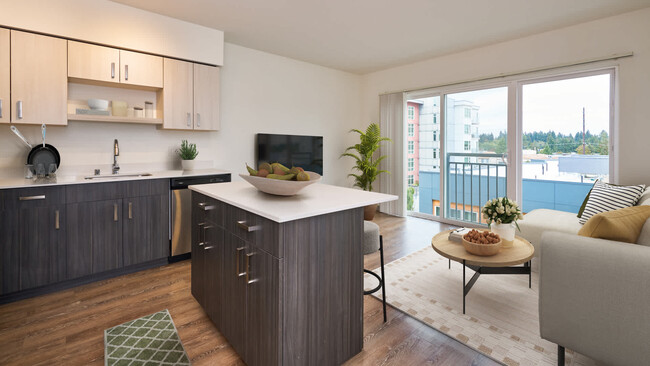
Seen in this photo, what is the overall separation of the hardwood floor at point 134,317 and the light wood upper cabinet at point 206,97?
1.75 m

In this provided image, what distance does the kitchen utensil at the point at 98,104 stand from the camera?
2963 mm

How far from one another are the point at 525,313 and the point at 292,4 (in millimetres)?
3319

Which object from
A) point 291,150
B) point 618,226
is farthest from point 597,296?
point 291,150

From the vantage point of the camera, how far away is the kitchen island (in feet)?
4.38

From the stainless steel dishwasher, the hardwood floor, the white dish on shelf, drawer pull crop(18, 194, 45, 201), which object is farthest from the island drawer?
drawer pull crop(18, 194, 45, 201)

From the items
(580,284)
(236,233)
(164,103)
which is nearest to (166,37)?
(164,103)

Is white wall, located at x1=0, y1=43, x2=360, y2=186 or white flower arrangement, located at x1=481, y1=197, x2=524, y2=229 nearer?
white flower arrangement, located at x1=481, y1=197, x2=524, y2=229

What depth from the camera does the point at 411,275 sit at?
2799 millimetres

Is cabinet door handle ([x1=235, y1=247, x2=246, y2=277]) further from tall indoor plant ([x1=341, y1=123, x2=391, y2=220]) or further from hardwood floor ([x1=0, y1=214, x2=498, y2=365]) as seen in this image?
tall indoor plant ([x1=341, y1=123, x2=391, y2=220])

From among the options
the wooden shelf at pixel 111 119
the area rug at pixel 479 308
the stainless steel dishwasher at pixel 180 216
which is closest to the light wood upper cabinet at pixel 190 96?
the wooden shelf at pixel 111 119

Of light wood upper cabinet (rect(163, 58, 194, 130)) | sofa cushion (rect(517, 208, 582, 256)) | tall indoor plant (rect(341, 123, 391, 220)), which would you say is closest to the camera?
sofa cushion (rect(517, 208, 582, 256))

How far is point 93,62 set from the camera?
2.85 metres

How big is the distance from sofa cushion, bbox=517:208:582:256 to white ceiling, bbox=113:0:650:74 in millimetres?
2114

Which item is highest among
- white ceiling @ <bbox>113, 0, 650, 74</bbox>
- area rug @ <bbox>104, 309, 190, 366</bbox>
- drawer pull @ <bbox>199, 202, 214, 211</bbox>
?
white ceiling @ <bbox>113, 0, 650, 74</bbox>
